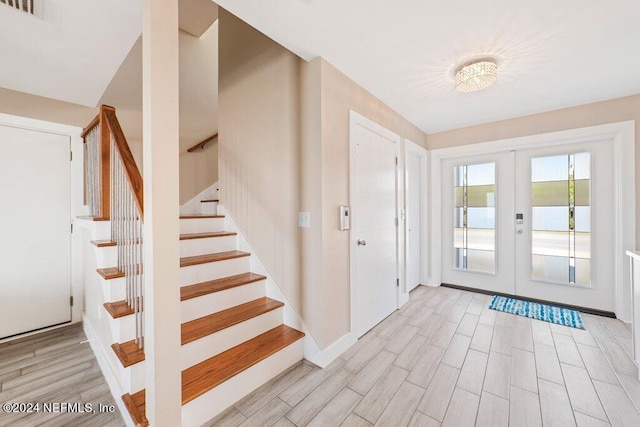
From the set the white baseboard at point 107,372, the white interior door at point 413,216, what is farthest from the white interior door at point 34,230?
the white interior door at point 413,216

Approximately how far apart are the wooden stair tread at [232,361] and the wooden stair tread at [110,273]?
783mm

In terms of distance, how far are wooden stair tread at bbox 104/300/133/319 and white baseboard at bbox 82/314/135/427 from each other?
0.45 meters

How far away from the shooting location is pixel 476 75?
208 centimetres

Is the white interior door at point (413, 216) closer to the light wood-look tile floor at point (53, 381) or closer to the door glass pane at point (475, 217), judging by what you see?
the door glass pane at point (475, 217)

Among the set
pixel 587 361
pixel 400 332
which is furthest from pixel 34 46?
pixel 587 361

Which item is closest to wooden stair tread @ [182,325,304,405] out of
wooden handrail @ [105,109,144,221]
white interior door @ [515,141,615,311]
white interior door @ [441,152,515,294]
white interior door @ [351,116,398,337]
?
white interior door @ [351,116,398,337]

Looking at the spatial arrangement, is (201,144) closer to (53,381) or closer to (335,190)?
(335,190)

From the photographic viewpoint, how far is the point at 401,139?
3.28m

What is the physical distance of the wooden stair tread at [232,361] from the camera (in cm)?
148

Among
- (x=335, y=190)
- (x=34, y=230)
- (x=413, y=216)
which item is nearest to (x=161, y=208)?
(x=335, y=190)

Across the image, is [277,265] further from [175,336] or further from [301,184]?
[175,336]

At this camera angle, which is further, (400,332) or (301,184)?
(400,332)

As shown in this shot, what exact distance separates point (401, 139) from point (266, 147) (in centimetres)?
183

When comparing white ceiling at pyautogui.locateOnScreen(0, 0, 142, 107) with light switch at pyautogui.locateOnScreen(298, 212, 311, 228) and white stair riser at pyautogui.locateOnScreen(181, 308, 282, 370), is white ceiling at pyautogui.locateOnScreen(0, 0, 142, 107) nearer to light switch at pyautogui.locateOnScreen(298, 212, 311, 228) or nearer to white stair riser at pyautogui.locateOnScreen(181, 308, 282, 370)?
light switch at pyautogui.locateOnScreen(298, 212, 311, 228)
